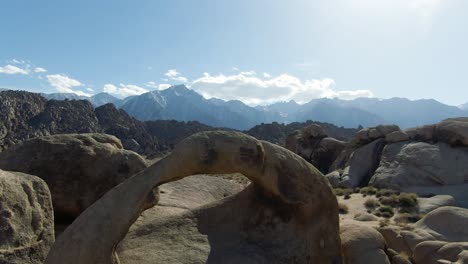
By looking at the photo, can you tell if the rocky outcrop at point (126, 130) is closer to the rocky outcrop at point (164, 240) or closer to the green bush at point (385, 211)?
the green bush at point (385, 211)

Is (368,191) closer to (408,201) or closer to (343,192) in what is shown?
(343,192)

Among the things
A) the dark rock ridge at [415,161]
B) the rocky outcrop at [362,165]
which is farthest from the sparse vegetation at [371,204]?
the rocky outcrop at [362,165]

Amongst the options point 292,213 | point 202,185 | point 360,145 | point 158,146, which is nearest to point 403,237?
point 292,213

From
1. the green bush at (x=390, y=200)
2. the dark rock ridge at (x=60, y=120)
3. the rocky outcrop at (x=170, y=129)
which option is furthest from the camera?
the rocky outcrop at (x=170, y=129)

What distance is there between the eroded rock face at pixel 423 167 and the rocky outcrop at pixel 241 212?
2308cm

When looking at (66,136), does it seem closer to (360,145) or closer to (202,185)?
(202,185)

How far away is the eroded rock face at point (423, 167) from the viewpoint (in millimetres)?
28062

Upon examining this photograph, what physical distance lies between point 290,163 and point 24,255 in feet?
13.7

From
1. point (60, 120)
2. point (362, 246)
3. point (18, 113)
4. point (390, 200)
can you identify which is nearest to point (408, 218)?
point (390, 200)

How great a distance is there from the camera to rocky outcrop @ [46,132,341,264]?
17.8ft

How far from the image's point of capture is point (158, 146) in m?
93.9

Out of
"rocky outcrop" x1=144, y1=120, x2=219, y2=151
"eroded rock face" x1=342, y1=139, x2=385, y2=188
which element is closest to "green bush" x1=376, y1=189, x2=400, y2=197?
"eroded rock face" x1=342, y1=139, x2=385, y2=188

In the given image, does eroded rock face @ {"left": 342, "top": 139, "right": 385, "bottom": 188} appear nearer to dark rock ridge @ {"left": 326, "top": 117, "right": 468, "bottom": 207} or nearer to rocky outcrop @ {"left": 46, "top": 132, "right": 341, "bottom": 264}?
dark rock ridge @ {"left": 326, "top": 117, "right": 468, "bottom": 207}

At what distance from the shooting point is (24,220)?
582 centimetres
